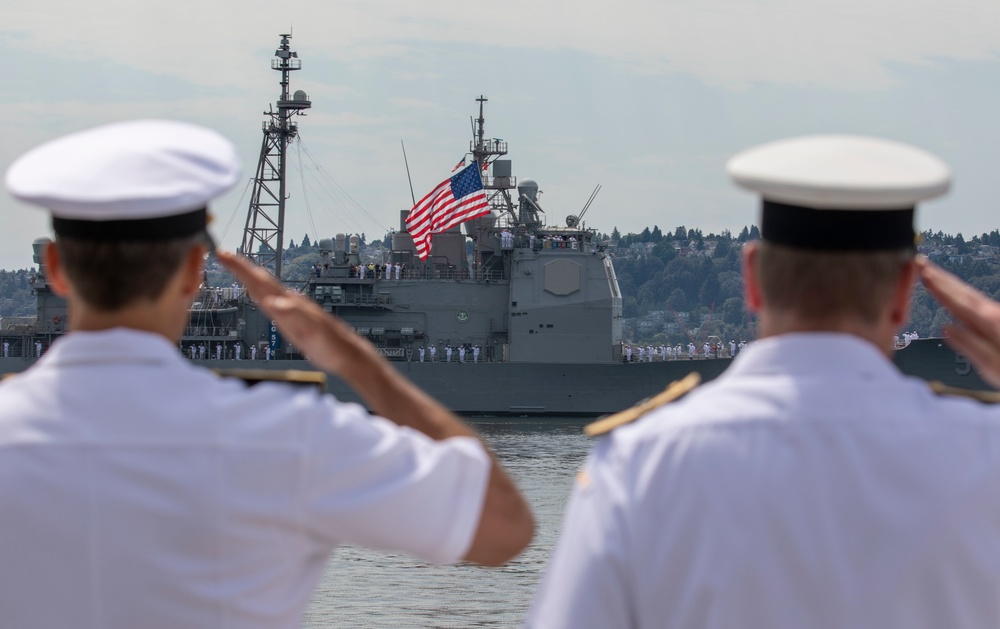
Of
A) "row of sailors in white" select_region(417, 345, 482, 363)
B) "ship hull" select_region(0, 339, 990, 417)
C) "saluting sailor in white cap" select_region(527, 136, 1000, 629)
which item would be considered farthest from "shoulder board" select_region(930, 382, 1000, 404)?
"row of sailors in white" select_region(417, 345, 482, 363)

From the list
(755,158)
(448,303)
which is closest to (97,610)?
(755,158)

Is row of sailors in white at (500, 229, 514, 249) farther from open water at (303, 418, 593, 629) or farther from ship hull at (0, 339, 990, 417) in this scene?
open water at (303, 418, 593, 629)

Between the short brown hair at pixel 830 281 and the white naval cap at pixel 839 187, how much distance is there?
0.05ft

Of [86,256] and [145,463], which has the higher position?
[86,256]

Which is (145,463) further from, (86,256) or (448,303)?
(448,303)

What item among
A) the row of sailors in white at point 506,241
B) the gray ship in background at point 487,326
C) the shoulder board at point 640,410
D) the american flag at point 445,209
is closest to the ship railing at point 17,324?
the gray ship in background at point 487,326

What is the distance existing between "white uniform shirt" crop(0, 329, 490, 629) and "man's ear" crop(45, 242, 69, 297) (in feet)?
0.57

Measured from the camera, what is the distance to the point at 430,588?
14.3m

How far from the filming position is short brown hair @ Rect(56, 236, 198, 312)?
1938mm

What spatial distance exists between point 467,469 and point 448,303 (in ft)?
112

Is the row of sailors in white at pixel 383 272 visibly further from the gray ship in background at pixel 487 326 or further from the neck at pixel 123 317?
the neck at pixel 123 317

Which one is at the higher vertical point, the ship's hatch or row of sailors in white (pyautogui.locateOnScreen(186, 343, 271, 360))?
the ship's hatch

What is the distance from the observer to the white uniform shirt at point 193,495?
1.83 meters

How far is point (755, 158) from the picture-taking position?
182 cm
